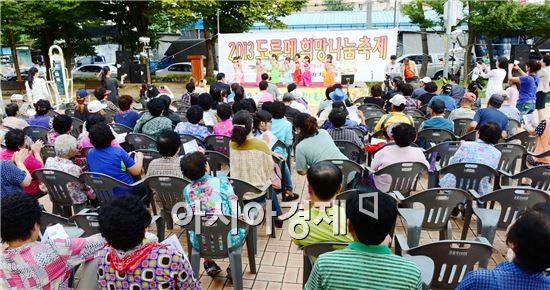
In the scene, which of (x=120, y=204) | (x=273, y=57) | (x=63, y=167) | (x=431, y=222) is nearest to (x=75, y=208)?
(x=63, y=167)

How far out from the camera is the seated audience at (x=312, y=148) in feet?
12.5

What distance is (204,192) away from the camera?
9.41ft

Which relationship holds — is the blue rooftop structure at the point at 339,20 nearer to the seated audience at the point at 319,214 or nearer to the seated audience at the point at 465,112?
the seated audience at the point at 465,112

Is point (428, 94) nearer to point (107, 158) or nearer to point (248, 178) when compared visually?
point (248, 178)

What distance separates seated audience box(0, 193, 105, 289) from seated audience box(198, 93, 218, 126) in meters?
3.76

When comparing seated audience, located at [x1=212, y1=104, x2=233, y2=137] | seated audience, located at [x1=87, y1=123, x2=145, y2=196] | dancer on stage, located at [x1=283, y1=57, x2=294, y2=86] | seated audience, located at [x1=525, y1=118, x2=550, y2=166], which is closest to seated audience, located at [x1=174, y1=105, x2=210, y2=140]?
seated audience, located at [x1=212, y1=104, x2=233, y2=137]

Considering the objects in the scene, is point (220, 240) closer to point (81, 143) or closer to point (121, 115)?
point (81, 143)

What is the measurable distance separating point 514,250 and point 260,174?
2.39 metres

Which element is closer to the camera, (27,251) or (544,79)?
(27,251)

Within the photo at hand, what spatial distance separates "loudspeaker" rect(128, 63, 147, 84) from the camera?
1470cm

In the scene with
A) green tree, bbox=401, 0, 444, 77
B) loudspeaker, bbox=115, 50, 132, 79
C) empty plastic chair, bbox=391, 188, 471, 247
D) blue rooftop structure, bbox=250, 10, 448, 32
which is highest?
blue rooftop structure, bbox=250, 10, 448, 32

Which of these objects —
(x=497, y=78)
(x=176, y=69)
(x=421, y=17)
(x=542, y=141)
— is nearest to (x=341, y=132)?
(x=542, y=141)

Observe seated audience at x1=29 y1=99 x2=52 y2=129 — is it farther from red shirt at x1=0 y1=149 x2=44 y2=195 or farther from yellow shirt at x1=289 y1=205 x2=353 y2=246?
yellow shirt at x1=289 y1=205 x2=353 y2=246

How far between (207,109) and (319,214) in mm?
3821
